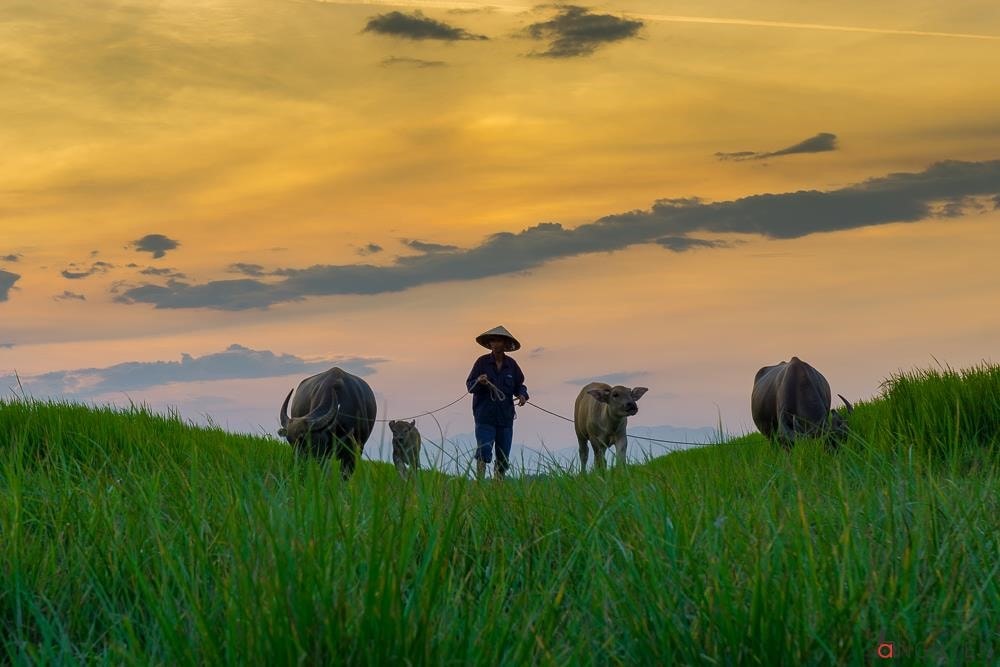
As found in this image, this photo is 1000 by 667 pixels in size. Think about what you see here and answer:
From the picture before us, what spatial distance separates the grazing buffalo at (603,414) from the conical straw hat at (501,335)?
4.53ft

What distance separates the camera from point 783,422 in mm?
11961

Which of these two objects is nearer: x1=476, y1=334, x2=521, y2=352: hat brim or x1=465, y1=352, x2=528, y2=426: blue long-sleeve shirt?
x1=476, y1=334, x2=521, y2=352: hat brim

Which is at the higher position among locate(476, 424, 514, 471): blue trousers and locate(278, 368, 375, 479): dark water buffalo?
locate(278, 368, 375, 479): dark water buffalo

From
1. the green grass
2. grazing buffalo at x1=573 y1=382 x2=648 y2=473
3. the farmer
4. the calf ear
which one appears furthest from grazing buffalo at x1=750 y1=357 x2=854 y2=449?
the green grass

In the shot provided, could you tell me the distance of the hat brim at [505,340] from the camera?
14.9 meters

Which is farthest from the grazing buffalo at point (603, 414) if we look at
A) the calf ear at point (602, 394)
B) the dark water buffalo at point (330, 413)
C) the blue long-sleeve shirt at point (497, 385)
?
the dark water buffalo at point (330, 413)

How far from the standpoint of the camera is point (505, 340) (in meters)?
15.0

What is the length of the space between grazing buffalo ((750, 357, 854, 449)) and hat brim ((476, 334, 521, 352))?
3.60 m

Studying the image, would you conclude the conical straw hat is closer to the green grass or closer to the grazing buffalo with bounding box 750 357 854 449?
the grazing buffalo with bounding box 750 357 854 449

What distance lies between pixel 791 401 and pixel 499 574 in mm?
9101

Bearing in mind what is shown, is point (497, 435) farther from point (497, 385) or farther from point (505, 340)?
point (505, 340)

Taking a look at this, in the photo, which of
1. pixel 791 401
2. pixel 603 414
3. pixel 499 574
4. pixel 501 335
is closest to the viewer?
pixel 499 574

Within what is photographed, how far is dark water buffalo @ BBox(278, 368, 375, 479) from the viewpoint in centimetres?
1248

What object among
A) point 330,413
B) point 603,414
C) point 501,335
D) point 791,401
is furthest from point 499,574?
point 603,414
